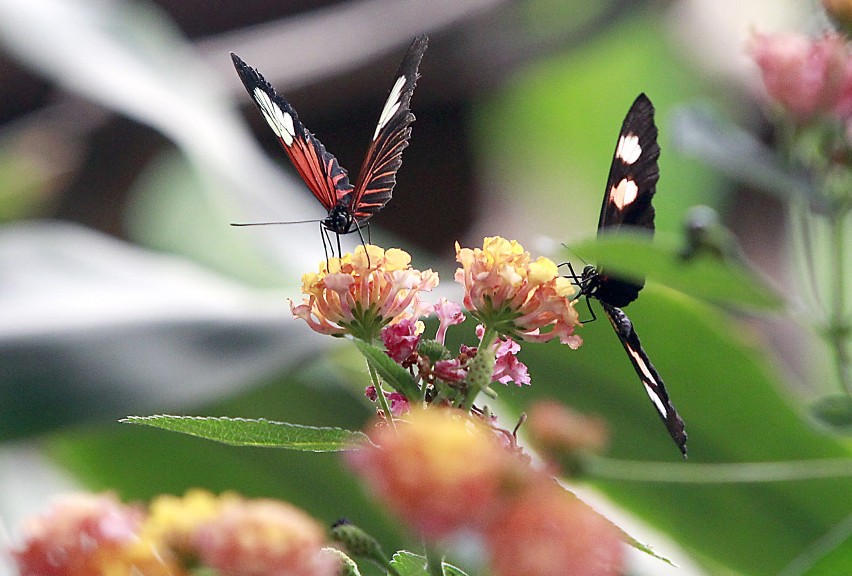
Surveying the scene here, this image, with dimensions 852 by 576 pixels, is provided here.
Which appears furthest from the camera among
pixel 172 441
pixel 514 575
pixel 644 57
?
pixel 644 57

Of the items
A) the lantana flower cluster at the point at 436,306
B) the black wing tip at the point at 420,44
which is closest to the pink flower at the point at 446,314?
the lantana flower cluster at the point at 436,306

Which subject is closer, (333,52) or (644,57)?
(333,52)

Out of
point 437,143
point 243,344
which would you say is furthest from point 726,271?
point 437,143

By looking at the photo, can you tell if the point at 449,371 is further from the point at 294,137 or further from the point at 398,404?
the point at 294,137

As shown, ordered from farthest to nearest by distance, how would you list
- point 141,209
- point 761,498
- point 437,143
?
point 437,143
point 141,209
point 761,498

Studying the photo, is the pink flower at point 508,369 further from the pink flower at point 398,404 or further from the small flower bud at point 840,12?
the small flower bud at point 840,12

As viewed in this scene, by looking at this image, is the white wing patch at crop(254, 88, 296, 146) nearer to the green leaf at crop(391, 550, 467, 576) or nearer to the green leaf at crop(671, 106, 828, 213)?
the green leaf at crop(391, 550, 467, 576)

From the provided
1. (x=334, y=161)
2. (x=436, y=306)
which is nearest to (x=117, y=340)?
(x=334, y=161)

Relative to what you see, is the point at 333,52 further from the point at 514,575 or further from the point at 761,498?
the point at 514,575
